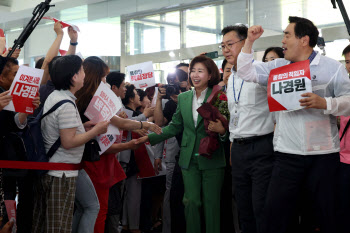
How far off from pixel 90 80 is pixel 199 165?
3.93ft

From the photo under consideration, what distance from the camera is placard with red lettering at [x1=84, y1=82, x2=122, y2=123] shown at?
364cm

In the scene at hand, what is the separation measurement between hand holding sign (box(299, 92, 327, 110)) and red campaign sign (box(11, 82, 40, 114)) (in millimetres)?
1855

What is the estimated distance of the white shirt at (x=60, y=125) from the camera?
3274mm

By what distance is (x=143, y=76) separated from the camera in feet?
20.0

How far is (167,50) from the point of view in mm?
11516

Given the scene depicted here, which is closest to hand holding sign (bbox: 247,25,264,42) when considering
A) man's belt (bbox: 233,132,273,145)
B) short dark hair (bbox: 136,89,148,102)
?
man's belt (bbox: 233,132,273,145)

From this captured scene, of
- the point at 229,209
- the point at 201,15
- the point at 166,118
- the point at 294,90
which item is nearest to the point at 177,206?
the point at 229,209

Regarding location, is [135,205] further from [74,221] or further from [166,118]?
[74,221]

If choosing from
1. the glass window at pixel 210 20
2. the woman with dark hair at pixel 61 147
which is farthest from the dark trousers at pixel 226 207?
the glass window at pixel 210 20

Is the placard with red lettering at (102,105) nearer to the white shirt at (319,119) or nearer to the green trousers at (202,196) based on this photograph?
the green trousers at (202,196)

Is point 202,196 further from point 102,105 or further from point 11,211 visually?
point 11,211

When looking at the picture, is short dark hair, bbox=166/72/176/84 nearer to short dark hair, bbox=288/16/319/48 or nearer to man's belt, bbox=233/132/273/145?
man's belt, bbox=233/132/273/145

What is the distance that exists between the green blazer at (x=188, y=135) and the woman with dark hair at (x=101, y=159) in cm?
47

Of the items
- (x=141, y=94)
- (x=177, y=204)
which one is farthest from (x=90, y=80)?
(x=141, y=94)
